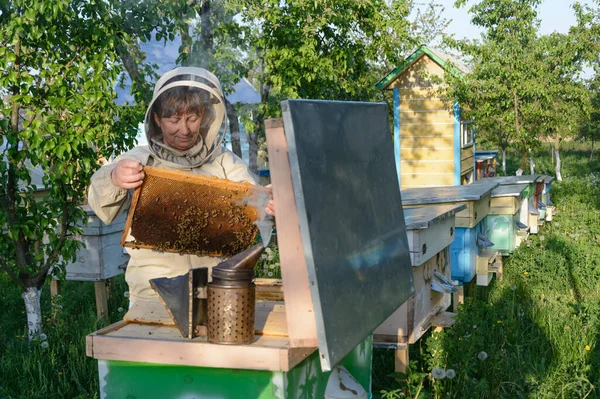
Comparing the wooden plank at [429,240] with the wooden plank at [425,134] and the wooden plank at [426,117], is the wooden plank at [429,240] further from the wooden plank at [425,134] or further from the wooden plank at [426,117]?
the wooden plank at [426,117]

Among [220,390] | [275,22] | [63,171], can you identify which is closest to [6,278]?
[63,171]

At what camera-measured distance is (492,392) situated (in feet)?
11.3

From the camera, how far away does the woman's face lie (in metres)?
2.42

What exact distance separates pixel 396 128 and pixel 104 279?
7.39 meters

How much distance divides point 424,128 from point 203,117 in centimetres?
913

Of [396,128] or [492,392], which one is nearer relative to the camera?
[492,392]

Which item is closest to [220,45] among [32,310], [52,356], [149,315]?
[32,310]

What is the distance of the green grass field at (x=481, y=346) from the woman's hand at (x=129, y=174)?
159 cm

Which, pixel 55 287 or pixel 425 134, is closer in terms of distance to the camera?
pixel 55 287

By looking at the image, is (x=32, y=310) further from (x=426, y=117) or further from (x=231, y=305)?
(x=426, y=117)

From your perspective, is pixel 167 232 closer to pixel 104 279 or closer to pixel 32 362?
pixel 32 362

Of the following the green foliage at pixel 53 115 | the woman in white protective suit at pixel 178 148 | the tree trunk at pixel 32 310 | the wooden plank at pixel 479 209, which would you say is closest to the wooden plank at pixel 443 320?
the wooden plank at pixel 479 209

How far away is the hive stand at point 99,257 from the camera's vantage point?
189 inches

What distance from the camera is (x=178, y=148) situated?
8.05 feet
